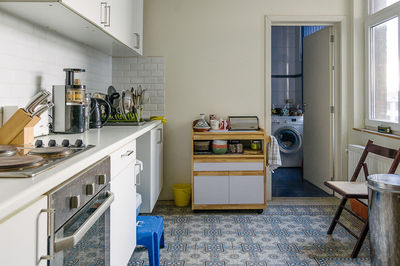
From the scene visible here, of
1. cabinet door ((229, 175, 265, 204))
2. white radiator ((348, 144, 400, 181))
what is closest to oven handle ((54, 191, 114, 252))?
cabinet door ((229, 175, 265, 204))

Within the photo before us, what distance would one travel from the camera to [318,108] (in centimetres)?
422

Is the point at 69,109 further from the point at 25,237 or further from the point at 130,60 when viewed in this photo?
the point at 130,60

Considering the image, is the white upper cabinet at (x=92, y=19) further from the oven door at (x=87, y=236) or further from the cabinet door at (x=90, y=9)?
the oven door at (x=87, y=236)

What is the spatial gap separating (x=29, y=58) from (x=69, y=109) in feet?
1.23

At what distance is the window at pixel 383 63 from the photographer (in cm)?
310

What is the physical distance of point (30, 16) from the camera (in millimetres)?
1886

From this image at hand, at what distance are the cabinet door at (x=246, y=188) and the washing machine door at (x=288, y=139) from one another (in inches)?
91.2

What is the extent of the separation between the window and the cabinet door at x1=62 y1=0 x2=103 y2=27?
2.59m

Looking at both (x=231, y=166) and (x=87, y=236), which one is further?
(x=231, y=166)

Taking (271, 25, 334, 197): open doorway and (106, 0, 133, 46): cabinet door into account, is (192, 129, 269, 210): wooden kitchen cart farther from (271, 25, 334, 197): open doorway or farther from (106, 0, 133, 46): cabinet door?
(106, 0, 133, 46): cabinet door

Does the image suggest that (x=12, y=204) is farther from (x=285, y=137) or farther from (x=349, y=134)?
(x=285, y=137)

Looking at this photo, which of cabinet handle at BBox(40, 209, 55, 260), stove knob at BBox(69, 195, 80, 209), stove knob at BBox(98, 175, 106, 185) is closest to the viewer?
cabinet handle at BBox(40, 209, 55, 260)

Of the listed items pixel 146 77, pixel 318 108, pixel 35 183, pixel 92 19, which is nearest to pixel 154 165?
pixel 146 77

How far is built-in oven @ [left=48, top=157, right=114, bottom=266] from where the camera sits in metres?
0.98
